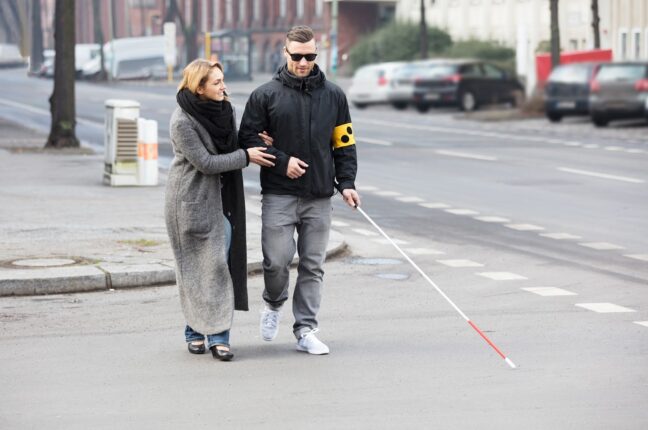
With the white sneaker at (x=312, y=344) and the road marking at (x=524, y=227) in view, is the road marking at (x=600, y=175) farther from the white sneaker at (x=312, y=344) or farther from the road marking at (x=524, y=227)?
the white sneaker at (x=312, y=344)

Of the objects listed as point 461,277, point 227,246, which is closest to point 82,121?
point 461,277

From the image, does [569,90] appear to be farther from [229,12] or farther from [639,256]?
[229,12]

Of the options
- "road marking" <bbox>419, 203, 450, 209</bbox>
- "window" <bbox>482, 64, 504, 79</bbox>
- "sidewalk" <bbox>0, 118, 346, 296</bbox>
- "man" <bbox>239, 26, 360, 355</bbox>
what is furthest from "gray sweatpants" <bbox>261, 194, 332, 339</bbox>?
"window" <bbox>482, 64, 504, 79</bbox>

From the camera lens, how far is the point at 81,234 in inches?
529

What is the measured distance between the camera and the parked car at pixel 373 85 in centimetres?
4778

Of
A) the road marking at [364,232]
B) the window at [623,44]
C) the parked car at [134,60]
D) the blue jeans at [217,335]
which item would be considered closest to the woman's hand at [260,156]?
the blue jeans at [217,335]

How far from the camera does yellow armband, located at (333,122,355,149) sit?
8344 millimetres

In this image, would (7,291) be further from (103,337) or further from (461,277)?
(461,277)

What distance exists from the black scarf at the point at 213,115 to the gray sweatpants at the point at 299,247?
398 mm

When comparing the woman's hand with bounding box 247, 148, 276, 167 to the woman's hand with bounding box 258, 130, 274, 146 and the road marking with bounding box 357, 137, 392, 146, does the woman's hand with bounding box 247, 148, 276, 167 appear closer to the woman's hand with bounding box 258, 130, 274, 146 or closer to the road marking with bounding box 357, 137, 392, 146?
the woman's hand with bounding box 258, 130, 274, 146

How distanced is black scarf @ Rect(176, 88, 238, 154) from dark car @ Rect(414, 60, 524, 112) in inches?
1473

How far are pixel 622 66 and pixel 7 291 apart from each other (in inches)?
1074

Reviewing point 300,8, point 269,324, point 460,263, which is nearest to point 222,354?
point 269,324

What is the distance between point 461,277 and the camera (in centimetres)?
1154
